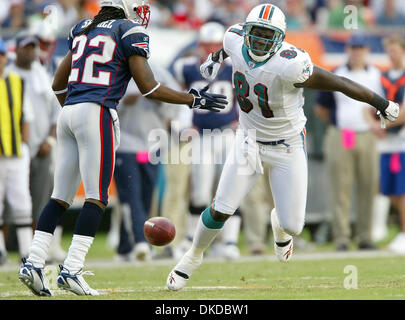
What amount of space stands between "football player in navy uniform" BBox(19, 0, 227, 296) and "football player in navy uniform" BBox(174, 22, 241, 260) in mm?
3424

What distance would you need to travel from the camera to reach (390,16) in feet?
45.3

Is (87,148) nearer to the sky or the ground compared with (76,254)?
nearer to the sky

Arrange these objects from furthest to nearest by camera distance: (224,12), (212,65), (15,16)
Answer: (224,12) → (15,16) → (212,65)

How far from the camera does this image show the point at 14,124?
340 inches

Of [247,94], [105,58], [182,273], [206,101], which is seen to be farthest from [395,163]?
[105,58]

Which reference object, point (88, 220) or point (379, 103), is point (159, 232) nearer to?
point (88, 220)

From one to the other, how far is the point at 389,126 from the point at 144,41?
476 centimetres

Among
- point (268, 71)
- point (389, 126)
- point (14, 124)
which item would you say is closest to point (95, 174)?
point (268, 71)

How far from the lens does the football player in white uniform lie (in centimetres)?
605

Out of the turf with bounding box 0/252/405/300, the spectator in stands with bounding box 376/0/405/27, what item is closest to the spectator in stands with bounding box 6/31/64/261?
the turf with bounding box 0/252/405/300

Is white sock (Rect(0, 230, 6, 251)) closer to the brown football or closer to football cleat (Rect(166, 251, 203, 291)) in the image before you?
the brown football

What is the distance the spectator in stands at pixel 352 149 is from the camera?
9.95 metres

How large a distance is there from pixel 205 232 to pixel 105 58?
1.41 meters

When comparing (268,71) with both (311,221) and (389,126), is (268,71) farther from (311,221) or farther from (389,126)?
(311,221)
